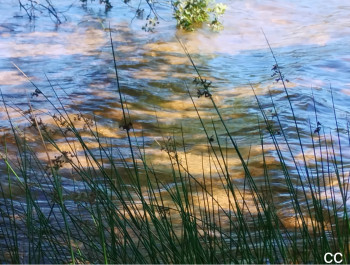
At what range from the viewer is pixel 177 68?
651cm

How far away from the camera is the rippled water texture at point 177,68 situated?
4.95 m

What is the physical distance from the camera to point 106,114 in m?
5.18

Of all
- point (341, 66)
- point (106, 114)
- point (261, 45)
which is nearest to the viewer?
point (106, 114)

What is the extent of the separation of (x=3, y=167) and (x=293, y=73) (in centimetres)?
308

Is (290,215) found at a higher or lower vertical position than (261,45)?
higher

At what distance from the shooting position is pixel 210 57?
7.06m

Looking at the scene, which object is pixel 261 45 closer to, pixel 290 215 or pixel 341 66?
pixel 341 66

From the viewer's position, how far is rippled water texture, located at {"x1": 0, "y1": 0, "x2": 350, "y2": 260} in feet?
16.2

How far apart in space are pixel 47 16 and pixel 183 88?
326 cm

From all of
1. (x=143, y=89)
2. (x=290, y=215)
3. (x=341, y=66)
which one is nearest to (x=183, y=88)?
(x=143, y=89)

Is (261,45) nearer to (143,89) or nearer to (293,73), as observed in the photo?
(293,73)

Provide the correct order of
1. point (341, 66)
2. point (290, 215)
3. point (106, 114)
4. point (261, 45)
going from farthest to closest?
point (261, 45), point (341, 66), point (106, 114), point (290, 215)

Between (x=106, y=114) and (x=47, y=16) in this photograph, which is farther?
(x=47, y=16)

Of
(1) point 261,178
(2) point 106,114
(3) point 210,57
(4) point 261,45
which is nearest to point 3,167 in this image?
(2) point 106,114
